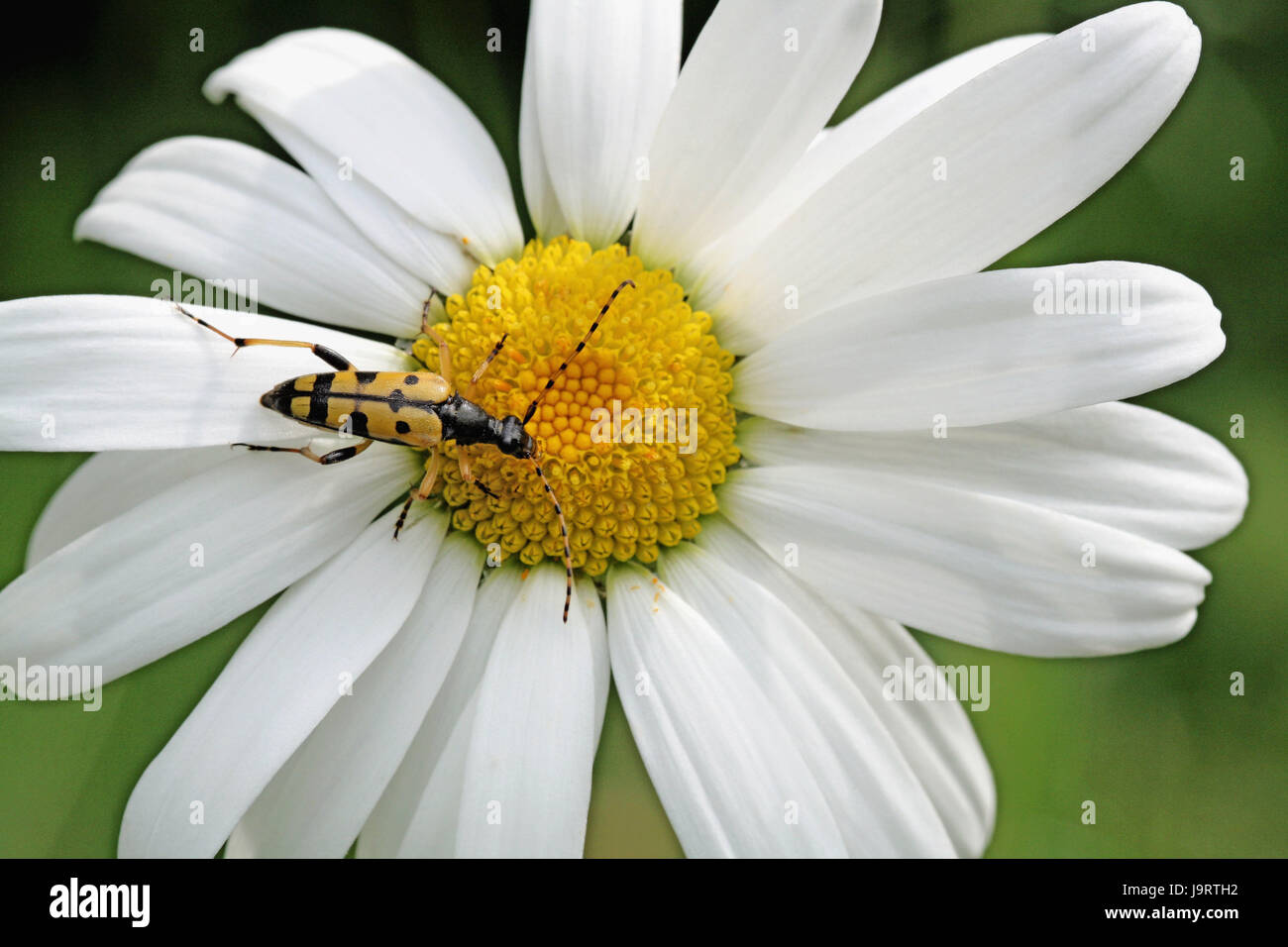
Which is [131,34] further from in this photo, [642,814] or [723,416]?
[642,814]

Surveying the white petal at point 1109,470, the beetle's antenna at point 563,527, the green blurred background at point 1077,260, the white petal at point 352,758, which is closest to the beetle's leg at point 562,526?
the beetle's antenna at point 563,527

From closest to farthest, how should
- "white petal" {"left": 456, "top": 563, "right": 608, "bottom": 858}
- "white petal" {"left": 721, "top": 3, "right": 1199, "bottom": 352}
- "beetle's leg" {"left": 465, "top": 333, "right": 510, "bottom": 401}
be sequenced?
"white petal" {"left": 721, "top": 3, "right": 1199, "bottom": 352}, "white petal" {"left": 456, "top": 563, "right": 608, "bottom": 858}, "beetle's leg" {"left": 465, "top": 333, "right": 510, "bottom": 401}

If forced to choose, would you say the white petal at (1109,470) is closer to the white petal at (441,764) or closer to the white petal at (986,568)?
the white petal at (986,568)

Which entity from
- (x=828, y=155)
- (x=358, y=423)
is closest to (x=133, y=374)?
(x=358, y=423)

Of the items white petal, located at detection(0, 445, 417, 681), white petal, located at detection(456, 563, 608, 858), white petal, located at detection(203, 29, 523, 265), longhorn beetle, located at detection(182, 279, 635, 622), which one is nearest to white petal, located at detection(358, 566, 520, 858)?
white petal, located at detection(456, 563, 608, 858)

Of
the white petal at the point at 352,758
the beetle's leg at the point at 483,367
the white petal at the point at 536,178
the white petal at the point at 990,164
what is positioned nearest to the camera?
the white petal at the point at 990,164

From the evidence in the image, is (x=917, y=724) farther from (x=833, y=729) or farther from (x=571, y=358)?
(x=571, y=358)

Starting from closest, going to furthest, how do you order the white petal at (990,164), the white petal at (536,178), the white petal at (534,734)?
the white petal at (990,164)
the white petal at (534,734)
the white petal at (536,178)

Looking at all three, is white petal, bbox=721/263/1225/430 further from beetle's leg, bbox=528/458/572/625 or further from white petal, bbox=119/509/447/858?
white petal, bbox=119/509/447/858
